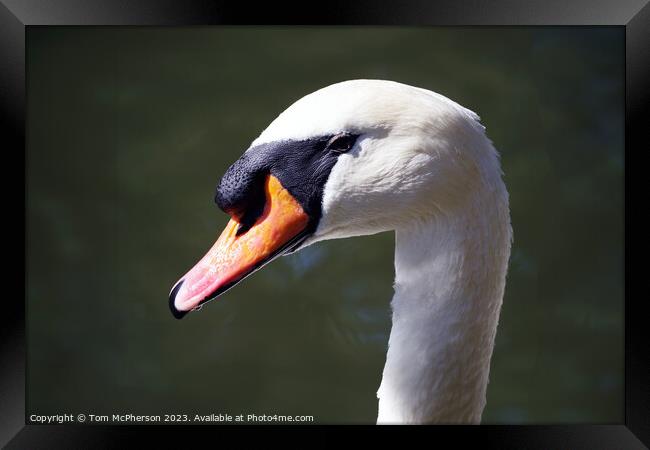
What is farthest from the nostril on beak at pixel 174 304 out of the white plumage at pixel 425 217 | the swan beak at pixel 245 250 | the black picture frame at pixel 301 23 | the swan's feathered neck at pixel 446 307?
the black picture frame at pixel 301 23

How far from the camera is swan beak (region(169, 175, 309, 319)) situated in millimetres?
1343

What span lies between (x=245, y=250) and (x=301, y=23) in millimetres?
569

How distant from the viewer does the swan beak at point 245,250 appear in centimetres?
134

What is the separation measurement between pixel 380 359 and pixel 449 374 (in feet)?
5.81

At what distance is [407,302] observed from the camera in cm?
138

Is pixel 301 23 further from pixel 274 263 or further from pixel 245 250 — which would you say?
pixel 274 263

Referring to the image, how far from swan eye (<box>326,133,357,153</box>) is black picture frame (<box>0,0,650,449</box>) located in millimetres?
448

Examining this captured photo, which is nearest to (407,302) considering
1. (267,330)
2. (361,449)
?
(361,449)

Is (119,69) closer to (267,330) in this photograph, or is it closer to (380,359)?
(267,330)

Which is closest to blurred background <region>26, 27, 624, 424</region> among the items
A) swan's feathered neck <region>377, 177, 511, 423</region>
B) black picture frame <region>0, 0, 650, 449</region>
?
black picture frame <region>0, 0, 650, 449</region>

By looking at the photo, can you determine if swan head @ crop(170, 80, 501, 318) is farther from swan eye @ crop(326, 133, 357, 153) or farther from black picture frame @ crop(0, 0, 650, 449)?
black picture frame @ crop(0, 0, 650, 449)

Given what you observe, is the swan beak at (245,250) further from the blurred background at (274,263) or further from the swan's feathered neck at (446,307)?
the blurred background at (274,263)

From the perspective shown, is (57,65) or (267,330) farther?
(267,330)

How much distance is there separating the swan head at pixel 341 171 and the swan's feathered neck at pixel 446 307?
3 cm
